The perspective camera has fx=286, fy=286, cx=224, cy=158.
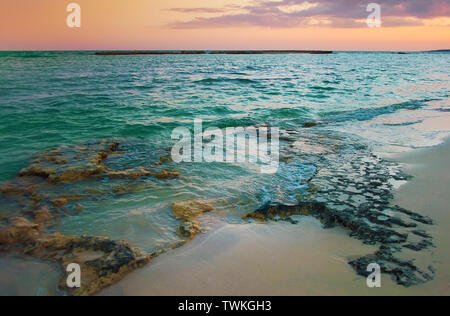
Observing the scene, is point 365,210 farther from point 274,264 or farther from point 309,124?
point 309,124

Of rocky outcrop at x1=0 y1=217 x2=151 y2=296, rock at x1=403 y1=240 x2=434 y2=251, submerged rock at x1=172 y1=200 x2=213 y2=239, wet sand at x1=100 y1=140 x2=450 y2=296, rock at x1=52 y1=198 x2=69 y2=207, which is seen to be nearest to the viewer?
wet sand at x1=100 y1=140 x2=450 y2=296

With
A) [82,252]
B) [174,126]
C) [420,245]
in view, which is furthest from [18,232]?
[174,126]

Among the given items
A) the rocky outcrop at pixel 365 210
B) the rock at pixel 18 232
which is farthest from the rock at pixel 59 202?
the rocky outcrop at pixel 365 210

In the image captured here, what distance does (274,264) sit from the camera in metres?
2.42

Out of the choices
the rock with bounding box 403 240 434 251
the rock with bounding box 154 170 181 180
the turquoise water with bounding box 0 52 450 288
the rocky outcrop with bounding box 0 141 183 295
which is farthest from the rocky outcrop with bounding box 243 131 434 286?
the rock with bounding box 154 170 181 180

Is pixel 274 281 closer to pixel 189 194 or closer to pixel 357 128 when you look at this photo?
pixel 189 194

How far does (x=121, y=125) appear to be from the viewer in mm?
8234

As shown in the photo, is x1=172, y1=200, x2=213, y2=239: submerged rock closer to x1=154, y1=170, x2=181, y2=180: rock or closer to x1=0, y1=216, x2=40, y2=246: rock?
x1=154, y1=170, x2=181, y2=180: rock

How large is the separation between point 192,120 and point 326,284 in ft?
25.0

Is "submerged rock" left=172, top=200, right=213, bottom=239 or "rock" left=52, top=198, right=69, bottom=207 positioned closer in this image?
"submerged rock" left=172, top=200, right=213, bottom=239

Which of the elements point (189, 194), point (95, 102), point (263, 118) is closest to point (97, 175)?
point (189, 194)

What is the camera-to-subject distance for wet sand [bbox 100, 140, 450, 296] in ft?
7.05

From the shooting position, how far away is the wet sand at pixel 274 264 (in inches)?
84.6
